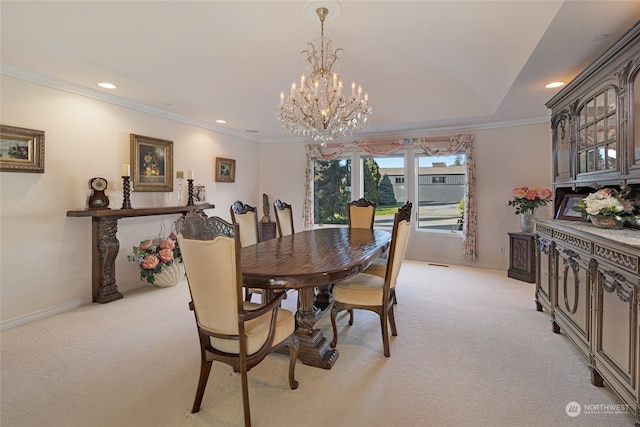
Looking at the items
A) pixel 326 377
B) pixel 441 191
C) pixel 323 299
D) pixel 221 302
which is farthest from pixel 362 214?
pixel 221 302

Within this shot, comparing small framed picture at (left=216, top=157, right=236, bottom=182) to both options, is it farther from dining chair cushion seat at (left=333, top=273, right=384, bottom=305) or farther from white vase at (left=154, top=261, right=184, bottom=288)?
dining chair cushion seat at (left=333, top=273, right=384, bottom=305)

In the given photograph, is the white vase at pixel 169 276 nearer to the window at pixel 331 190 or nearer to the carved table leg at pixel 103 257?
the carved table leg at pixel 103 257

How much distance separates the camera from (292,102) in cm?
282

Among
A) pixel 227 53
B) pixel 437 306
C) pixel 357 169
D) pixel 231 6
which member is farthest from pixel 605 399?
pixel 357 169

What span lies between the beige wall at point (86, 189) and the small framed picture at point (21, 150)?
8 centimetres

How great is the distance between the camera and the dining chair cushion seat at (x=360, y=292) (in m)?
2.39

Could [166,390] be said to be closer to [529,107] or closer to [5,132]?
[5,132]

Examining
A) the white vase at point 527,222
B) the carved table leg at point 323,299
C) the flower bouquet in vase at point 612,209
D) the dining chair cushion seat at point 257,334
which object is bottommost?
the carved table leg at point 323,299

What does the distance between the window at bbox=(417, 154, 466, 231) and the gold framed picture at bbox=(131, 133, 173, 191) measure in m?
4.32

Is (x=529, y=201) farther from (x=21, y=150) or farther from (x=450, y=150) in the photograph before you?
(x=21, y=150)

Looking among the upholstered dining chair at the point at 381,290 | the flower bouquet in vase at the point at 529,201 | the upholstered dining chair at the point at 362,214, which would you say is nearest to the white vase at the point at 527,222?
the flower bouquet in vase at the point at 529,201

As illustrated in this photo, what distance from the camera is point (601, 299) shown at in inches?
76.0

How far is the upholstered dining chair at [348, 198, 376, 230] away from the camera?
4.26 m

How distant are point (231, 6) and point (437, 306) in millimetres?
3432
